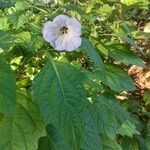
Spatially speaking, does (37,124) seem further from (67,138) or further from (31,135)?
(67,138)

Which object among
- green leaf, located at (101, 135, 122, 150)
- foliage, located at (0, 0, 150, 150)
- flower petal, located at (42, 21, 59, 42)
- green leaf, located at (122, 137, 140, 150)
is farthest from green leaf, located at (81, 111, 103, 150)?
green leaf, located at (122, 137, 140, 150)

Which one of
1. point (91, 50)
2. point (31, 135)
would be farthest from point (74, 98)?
point (31, 135)

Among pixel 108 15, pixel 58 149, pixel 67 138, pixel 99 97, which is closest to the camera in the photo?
pixel 67 138

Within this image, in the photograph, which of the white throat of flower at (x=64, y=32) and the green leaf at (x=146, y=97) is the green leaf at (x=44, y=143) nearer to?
the white throat of flower at (x=64, y=32)

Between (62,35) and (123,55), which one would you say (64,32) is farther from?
(123,55)

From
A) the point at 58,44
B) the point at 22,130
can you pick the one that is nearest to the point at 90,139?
the point at 22,130

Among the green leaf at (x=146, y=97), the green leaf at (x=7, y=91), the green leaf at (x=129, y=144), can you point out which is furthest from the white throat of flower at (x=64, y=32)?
the green leaf at (x=146, y=97)
